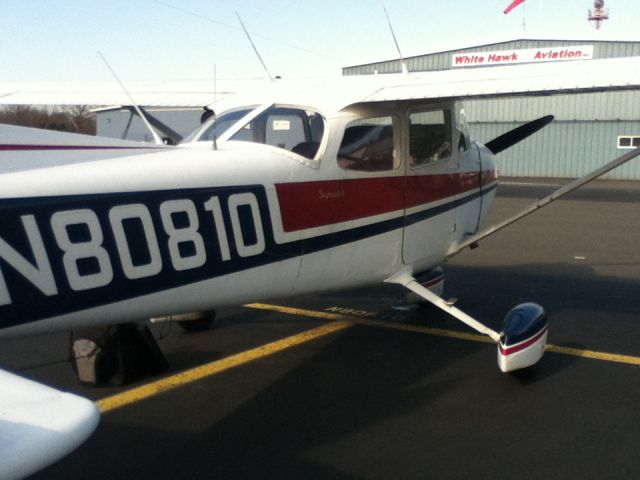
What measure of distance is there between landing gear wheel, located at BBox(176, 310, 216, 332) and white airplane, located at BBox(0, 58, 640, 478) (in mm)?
1691

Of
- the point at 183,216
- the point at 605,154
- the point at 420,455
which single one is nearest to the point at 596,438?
the point at 420,455

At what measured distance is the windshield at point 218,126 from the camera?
4855 mm

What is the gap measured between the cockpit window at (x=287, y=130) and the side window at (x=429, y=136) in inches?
34.9

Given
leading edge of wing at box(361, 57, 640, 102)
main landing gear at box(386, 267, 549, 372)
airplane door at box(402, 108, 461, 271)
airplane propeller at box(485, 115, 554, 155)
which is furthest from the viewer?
airplane propeller at box(485, 115, 554, 155)

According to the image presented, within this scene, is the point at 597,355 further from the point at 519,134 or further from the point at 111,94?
the point at 111,94

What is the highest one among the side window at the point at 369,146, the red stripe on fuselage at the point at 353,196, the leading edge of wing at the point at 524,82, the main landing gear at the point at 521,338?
the leading edge of wing at the point at 524,82

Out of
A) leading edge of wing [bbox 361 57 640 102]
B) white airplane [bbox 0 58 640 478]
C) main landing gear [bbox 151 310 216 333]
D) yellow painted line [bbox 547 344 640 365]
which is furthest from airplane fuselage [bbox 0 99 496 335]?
→ main landing gear [bbox 151 310 216 333]

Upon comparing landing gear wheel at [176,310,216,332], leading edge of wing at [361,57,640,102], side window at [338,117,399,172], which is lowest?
landing gear wheel at [176,310,216,332]

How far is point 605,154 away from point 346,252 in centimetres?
2899

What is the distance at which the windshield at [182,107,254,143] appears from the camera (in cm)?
486

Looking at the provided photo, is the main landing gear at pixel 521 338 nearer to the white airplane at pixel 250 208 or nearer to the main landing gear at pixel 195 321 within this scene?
the white airplane at pixel 250 208

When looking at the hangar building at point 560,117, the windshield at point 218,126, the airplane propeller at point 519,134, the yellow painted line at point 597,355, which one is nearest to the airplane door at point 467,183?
the airplane propeller at point 519,134

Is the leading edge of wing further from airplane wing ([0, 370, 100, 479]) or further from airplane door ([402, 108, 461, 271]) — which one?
airplane wing ([0, 370, 100, 479])

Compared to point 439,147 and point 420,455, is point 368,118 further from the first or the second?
point 420,455
